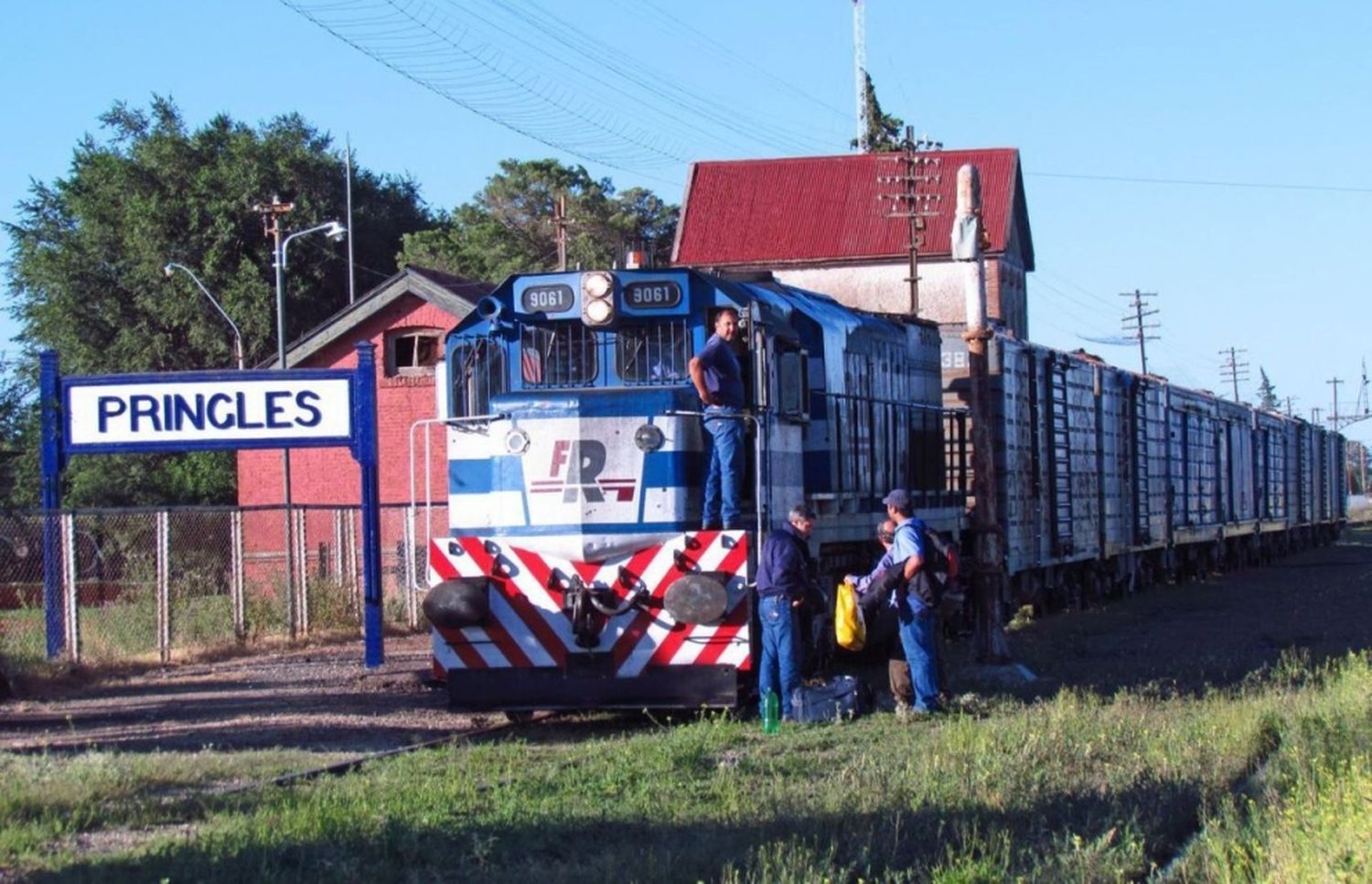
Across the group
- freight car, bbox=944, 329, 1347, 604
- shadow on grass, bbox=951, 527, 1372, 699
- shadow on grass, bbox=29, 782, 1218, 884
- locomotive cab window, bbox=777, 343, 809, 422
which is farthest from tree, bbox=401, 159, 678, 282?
shadow on grass, bbox=29, 782, 1218, 884

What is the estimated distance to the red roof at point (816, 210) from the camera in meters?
56.7

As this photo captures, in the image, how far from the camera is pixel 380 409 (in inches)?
1544

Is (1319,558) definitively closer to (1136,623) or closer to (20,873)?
(1136,623)

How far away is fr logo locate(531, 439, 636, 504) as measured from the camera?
12156mm

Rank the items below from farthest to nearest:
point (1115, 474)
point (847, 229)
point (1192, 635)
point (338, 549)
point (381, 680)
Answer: point (847, 229) < point (1115, 474) < point (338, 549) < point (1192, 635) < point (381, 680)

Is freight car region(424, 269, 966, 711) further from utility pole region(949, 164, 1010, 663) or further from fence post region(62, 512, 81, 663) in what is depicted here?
fence post region(62, 512, 81, 663)

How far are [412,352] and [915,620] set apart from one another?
2752cm

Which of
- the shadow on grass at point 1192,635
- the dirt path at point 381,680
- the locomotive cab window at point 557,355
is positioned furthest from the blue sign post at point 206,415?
the shadow on grass at point 1192,635

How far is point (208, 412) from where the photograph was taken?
57.8 feet

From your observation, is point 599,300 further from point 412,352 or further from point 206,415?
point 412,352

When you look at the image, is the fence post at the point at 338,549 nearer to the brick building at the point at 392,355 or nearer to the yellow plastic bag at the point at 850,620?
the yellow plastic bag at the point at 850,620

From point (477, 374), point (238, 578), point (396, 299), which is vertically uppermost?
point (396, 299)

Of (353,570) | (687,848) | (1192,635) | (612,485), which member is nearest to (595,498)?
(612,485)

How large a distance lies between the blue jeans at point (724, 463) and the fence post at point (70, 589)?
8.08 m
